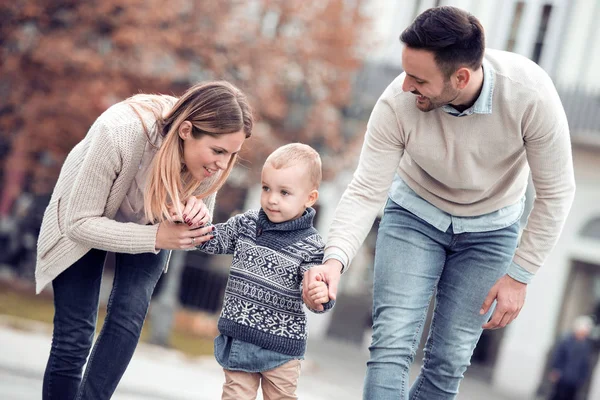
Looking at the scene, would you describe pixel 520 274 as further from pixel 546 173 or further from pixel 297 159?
pixel 297 159

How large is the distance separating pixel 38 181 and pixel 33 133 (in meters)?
2.06

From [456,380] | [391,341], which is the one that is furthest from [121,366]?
[456,380]

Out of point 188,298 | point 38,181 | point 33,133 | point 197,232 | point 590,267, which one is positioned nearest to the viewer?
point 197,232

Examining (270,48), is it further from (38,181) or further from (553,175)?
(553,175)

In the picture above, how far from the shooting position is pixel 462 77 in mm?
3500

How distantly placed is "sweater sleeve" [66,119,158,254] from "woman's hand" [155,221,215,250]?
32 mm

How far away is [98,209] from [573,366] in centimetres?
1109

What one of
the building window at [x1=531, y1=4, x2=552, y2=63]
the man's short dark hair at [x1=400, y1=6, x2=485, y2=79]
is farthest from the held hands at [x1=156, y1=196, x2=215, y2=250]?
the building window at [x1=531, y1=4, x2=552, y2=63]

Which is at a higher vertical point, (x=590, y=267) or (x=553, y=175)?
(x=553, y=175)

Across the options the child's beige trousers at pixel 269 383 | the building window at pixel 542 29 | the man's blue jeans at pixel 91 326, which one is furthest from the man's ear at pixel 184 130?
the building window at pixel 542 29

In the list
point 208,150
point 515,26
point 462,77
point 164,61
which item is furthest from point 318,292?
point 515,26

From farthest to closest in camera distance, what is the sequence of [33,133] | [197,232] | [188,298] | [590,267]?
[590,267] → [188,298] → [33,133] → [197,232]

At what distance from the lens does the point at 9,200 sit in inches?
768

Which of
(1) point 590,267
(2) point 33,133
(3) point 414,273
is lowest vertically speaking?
(1) point 590,267
